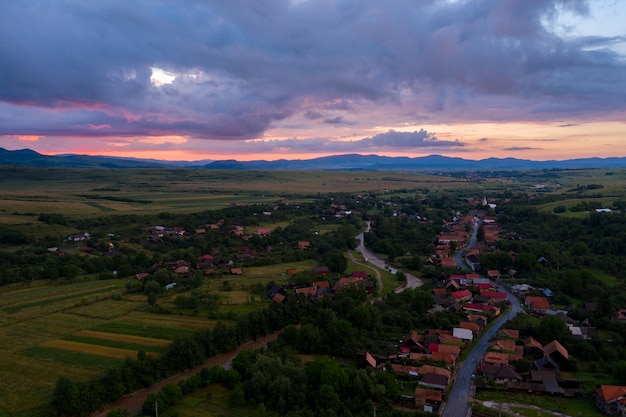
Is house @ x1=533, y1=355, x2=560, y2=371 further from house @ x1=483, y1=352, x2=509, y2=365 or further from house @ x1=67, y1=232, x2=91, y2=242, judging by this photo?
house @ x1=67, y1=232, x2=91, y2=242

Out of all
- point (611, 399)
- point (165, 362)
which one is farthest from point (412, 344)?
point (165, 362)

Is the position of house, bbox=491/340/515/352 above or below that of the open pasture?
below

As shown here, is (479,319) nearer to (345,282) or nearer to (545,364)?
(545,364)

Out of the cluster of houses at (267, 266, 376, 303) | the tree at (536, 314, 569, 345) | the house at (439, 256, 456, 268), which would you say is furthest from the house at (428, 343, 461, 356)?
the house at (439, 256, 456, 268)

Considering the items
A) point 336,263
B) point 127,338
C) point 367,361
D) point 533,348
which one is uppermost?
point 336,263

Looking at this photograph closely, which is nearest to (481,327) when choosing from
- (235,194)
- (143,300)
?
(143,300)

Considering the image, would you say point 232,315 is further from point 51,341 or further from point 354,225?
point 354,225
